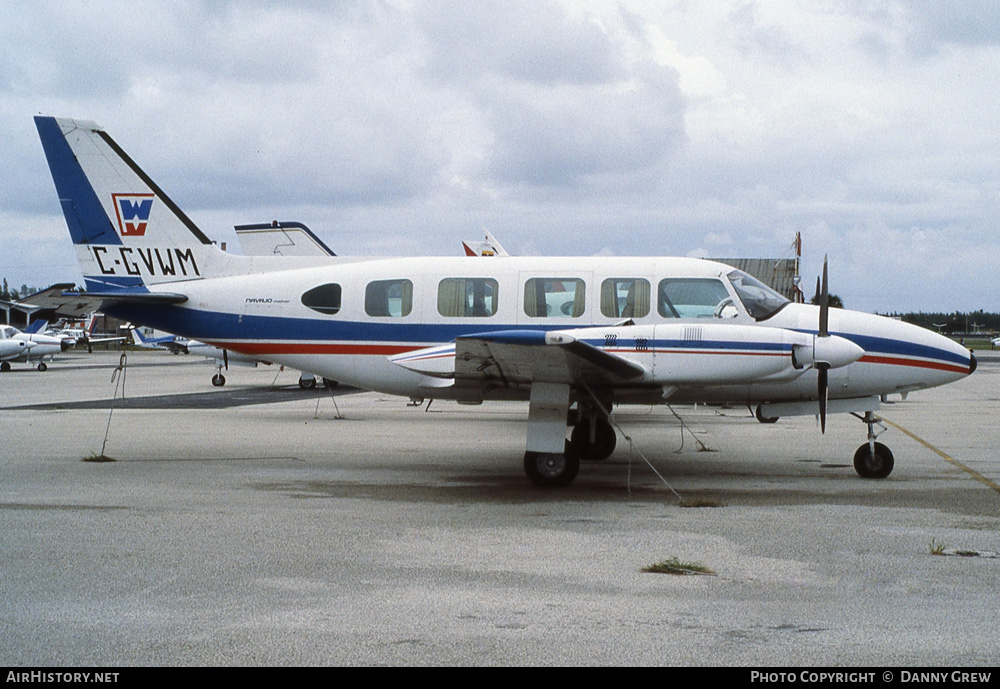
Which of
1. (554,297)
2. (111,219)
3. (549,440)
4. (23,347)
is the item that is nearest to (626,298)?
(554,297)

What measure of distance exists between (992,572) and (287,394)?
23.9 meters

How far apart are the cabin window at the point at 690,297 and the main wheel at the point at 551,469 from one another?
2.48m

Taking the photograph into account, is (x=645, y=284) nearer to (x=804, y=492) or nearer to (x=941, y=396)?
(x=804, y=492)

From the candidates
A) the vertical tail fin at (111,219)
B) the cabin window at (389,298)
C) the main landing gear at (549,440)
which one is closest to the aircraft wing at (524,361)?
the main landing gear at (549,440)

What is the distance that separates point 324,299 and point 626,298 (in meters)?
4.10

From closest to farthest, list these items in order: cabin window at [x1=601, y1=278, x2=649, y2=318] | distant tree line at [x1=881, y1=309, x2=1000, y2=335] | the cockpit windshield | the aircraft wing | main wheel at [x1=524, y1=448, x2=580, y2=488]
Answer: the aircraft wing
main wheel at [x1=524, y1=448, x2=580, y2=488]
the cockpit windshield
cabin window at [x1=601, y1=278, x2=649, y2=318]
distant tree line at [x1=881, y1=309, x2=1000, y2=335]

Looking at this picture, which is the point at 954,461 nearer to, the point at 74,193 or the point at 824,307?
the point at 824,307

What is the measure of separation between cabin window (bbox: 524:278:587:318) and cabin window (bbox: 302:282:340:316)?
262 centimetres

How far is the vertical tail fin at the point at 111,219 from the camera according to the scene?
13375mm

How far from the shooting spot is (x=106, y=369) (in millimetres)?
46594

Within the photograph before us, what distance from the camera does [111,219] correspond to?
13.5 m

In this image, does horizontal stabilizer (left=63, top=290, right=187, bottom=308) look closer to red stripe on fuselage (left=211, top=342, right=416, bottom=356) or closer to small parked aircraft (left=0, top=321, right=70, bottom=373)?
red stripe on fuselage (left=211, top=342, right=416, bottom=356)

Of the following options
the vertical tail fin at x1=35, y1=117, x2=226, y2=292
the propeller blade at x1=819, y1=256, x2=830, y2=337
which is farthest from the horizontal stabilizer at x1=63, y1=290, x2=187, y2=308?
the propeller blade at x1=819, y1=256, x2=830, y2=337

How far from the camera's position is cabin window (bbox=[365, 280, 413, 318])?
1217cm
